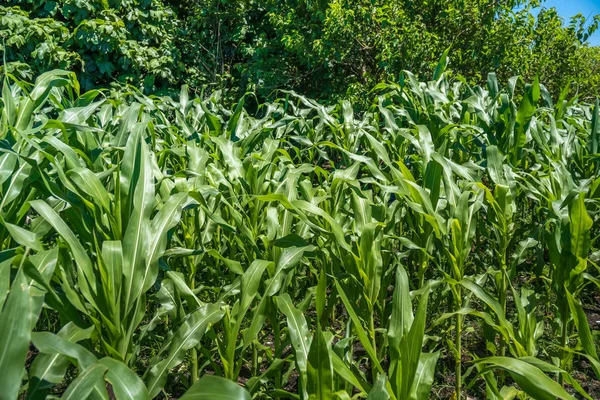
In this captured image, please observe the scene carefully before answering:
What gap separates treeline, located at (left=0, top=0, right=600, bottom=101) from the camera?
6234 millimetres

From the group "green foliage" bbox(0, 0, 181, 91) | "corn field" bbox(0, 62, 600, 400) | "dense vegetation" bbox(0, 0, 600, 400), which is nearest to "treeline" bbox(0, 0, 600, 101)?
"green foliage" bbox(0, 0, 181, 91)

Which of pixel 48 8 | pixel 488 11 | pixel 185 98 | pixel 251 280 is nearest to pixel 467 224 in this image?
pixel 251 280

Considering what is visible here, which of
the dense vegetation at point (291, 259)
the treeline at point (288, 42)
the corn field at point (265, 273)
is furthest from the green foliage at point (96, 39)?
the corn field at point (265, 273)

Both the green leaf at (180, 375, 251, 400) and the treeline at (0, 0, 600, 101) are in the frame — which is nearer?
the green leaf at (180, 375, 251, 400)

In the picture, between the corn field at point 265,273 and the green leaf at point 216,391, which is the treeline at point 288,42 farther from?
the green leaf at point 216,391

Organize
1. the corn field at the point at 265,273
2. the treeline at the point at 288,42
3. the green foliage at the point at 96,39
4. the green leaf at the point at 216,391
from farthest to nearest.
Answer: the green foliage at the point at 96,39 → the treeline at the point at 288,42 → the corn field at the point at 265,273 → the green leaf at the point at 216,391

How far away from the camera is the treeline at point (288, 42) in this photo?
6234mm

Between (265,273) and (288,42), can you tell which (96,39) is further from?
(265,273)

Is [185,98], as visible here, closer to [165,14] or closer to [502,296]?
[502,296]

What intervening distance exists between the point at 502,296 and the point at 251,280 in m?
1.04

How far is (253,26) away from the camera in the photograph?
8461 mm

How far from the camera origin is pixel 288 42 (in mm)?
6680

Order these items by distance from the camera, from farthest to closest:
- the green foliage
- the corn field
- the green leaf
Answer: the green foliage → the corn field → the green leaf

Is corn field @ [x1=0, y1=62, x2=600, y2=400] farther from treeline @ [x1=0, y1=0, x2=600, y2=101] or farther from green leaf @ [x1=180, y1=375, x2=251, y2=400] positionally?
treeline @ [x1=0, y1=0, x2=600, y2=101]
